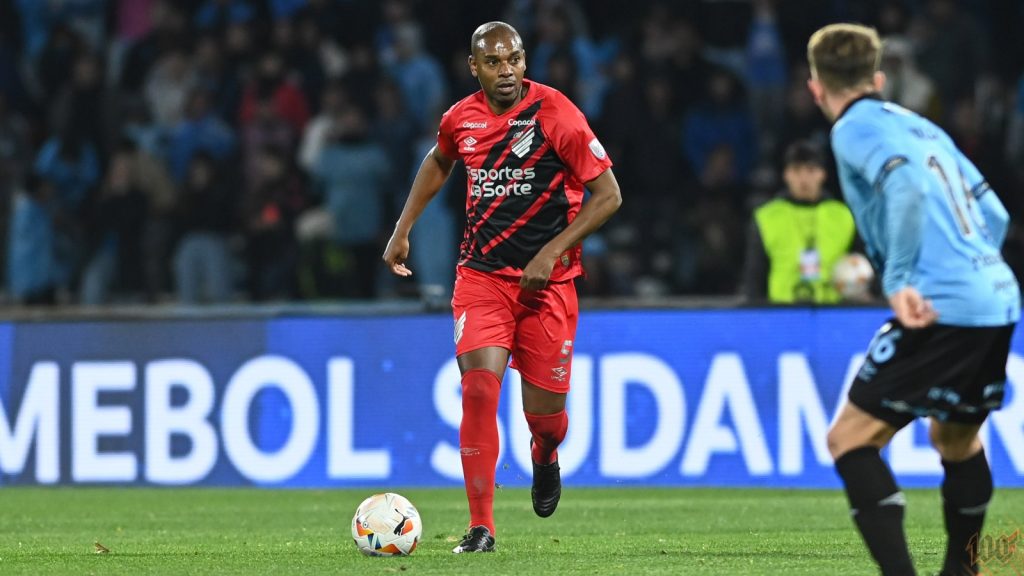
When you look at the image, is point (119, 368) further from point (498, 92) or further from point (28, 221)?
point (498, 92)

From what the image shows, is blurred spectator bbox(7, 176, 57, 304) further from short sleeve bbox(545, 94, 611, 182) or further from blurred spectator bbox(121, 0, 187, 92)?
short sleeve bbox(545, 94, 611, 182)

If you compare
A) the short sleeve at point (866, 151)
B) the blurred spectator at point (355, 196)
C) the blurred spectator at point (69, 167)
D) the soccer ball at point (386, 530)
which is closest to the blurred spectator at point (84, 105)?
the blurred spectator at point (69, 167)

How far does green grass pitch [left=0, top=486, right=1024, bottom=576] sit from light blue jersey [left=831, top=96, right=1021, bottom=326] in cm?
144

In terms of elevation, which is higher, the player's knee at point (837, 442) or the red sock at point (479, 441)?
the player's knee at point (837, 442)

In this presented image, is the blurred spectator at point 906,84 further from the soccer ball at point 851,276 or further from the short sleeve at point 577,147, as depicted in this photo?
the short sleeve at point 577,147

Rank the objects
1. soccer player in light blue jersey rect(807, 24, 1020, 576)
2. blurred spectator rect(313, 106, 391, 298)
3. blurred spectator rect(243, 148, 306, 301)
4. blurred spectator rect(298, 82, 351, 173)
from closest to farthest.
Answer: soccer player in light blue jersey rect(807, 24, 1020, 576)
blurred spectator rect(313, 106, 391, 298)
blurred spectator rect(243, 148, 306, 301)
blurred spectator rect(298, 82, 351, 173)

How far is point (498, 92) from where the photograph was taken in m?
7.32

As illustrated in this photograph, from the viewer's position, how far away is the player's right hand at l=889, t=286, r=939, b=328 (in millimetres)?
→ 4961

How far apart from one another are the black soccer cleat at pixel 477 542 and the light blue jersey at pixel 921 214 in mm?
2458

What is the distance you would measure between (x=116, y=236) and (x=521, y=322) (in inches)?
325

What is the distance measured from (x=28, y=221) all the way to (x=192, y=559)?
8.54m

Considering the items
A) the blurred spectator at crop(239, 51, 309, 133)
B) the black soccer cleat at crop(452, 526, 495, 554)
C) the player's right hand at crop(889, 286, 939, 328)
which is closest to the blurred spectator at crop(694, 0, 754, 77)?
the blurred spectator at crop(239, 51, 309, 133)

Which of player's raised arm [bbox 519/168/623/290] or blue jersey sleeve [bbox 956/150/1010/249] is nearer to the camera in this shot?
blue jersey sleeve [bbox 956/150/1010/249]

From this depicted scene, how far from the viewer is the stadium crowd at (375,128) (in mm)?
14297
